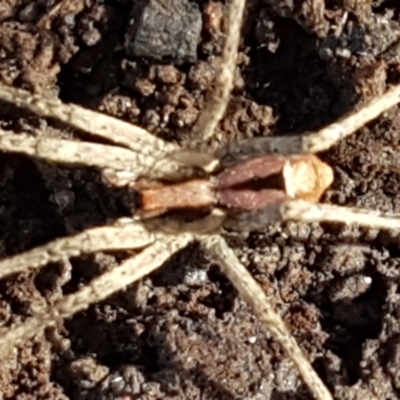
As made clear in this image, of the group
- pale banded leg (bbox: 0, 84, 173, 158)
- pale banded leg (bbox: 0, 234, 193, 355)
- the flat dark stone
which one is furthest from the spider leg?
the flat dark stone

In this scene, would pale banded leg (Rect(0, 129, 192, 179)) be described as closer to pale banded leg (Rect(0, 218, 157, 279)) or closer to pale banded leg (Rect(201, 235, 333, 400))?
pale banded leg (Rect(0, 218, 157, 279))

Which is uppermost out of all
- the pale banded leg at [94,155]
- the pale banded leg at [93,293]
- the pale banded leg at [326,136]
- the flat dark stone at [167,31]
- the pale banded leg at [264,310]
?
the flat dark stone at [167,31]

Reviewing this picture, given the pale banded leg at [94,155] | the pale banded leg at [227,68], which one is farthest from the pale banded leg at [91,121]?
the pale banded leg at [227,68]

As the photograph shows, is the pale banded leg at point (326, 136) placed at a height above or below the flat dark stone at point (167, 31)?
below

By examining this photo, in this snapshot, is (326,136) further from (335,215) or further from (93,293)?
(93,293)

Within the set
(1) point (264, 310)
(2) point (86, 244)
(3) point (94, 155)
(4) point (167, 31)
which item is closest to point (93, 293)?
(2) point (86, 244)

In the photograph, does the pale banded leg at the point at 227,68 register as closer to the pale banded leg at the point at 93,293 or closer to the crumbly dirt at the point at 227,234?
the crumbly dirt at the point at 227,234

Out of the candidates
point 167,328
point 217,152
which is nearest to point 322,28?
point 217,152
